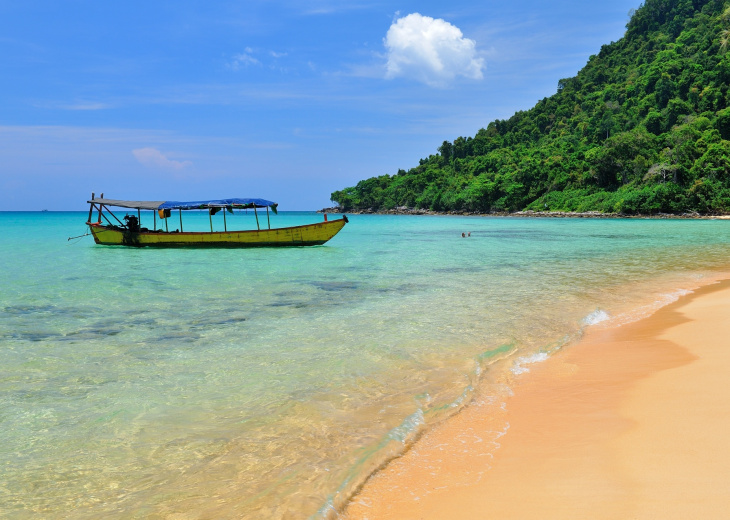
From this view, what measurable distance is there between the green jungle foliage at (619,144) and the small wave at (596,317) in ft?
229

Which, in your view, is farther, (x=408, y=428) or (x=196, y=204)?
(x=196, y=204)

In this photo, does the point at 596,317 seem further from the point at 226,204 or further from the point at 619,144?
the point at 619,144

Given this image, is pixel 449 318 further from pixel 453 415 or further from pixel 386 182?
pixel 386 182

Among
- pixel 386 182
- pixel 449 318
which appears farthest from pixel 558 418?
pixel 386 182

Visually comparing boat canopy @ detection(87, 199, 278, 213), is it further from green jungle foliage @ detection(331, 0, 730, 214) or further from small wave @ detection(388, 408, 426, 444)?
green jungle foliage @ detection(331, 0, 730, 214)

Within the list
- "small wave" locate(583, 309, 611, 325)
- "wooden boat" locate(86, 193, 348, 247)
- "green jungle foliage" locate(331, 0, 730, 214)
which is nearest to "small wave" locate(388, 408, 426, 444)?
"small wave" locate(583, 309, 611, 325)

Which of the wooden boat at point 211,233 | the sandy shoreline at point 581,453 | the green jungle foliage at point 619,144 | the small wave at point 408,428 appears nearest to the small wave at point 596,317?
the sandy shoreline at point 581,453

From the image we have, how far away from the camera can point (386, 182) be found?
166m

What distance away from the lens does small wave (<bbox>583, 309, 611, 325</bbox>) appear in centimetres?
932

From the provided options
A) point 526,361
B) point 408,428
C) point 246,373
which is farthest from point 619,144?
point 408,428

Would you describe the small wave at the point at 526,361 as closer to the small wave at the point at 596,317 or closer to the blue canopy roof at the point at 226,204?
the small wave at the point at 596,317

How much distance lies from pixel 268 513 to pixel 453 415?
7.32 feet

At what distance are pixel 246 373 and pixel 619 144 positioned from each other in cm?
9053

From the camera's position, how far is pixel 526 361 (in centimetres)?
688
